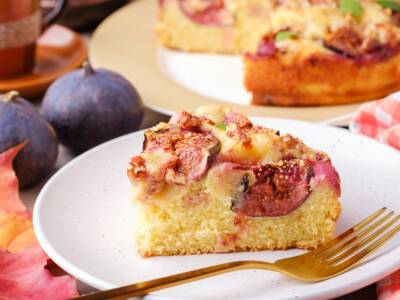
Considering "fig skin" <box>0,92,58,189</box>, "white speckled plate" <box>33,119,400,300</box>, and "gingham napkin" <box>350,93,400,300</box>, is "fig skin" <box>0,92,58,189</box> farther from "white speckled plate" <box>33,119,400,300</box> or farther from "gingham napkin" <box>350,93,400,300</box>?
"gingham napkin" <box>350,93,400,300</box>

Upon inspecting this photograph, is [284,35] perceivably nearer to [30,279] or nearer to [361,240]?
[361,240]

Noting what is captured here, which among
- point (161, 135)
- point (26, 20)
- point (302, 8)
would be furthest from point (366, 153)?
point (26, 20)

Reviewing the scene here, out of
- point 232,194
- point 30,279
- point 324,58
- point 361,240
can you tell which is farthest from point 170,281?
point 324,58

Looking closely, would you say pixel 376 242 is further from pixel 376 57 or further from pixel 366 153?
pixel 376 57

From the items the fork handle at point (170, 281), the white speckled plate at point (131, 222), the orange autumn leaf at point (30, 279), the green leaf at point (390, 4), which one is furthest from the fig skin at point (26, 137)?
the green leaf at point (390, 4)

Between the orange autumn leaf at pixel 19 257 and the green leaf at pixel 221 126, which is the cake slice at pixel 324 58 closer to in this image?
the green leaf at pixel 221 126

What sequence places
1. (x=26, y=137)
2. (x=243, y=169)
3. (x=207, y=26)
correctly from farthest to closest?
1. (x=207, y=26)
2. (x=26, y=137)
3. (x=243, y=169)
